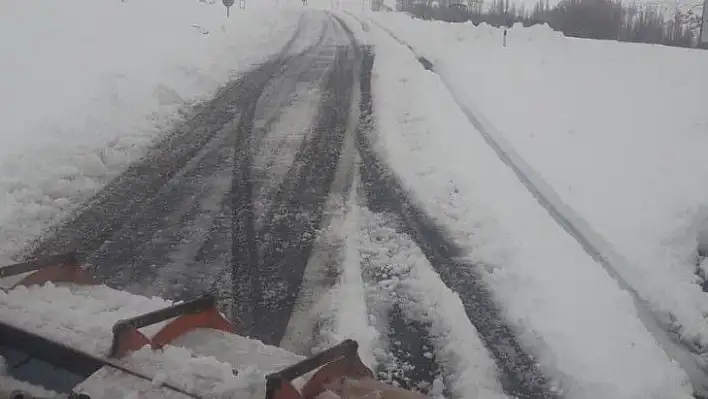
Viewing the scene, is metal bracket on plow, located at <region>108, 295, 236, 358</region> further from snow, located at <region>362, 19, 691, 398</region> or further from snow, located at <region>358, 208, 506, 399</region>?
snow, located at <region>362, 19, 691, 398</region>

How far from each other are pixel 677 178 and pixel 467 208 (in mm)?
2559

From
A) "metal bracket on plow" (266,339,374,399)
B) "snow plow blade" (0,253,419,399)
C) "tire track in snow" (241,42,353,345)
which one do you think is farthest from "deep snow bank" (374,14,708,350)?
"snow plow blade" (0,253,419,399)

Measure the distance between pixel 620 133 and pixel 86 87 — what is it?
842cm

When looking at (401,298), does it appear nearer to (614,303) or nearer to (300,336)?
(300,336)

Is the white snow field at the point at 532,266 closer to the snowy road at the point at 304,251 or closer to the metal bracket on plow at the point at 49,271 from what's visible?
the snowy road at the point at 304,251

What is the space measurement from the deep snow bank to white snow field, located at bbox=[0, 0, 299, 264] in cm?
497

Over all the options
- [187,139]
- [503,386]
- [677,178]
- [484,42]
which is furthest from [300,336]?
[484,42]

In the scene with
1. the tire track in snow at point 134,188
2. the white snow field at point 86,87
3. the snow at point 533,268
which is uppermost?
the white snow field at point 86,87

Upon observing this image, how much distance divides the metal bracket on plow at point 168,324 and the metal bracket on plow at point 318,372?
25.0 inches

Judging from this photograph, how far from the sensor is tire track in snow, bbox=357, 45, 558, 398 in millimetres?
3988

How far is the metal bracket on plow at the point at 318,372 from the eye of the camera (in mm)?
2383

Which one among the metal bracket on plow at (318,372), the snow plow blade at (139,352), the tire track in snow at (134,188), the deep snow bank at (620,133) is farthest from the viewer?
the tire track in snow at (134,188)

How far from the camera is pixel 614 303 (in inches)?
195

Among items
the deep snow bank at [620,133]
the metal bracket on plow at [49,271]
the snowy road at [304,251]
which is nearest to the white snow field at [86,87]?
the snowy road at [304,251]
